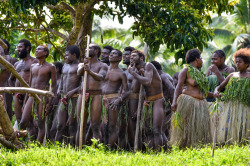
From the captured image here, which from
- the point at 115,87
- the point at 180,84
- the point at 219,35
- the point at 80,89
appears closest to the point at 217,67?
the point at 180,84

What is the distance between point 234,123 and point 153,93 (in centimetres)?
160

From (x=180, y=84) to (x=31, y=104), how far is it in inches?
111

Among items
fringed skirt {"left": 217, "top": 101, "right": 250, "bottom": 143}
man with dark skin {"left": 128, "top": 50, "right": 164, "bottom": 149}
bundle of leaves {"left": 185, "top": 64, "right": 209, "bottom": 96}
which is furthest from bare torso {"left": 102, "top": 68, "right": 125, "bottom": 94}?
fringed skirt {"left": 217, "top": 101, "right": 250, "bottom": 143}

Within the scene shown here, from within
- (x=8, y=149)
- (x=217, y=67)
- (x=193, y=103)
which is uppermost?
(x=217, y=67)

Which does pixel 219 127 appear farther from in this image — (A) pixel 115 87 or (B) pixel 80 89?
(B) pixel 80 89

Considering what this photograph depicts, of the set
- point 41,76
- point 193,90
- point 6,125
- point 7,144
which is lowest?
point 7,144

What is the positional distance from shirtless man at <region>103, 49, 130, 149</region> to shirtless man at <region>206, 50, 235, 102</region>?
5.11 feet

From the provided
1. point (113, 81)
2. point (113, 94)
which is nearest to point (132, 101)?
point (113, 94)

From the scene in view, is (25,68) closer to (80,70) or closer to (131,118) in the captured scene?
(80,70)

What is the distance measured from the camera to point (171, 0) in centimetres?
1071

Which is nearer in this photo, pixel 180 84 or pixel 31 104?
pixel 180 84

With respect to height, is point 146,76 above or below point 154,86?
above

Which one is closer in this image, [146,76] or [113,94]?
[146,76]

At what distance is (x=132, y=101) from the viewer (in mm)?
8859
